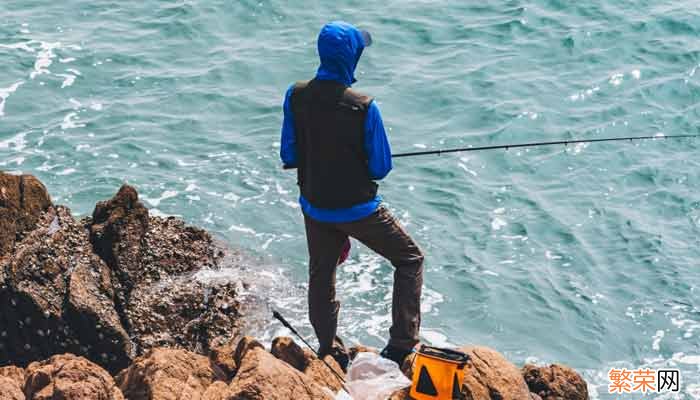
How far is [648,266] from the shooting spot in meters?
9.98

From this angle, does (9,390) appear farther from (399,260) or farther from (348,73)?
(348,73)

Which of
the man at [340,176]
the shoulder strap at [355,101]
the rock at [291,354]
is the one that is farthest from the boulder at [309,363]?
the shoulder strap at [355,101]

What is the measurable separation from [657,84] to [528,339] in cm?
683

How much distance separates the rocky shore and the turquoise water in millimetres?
866

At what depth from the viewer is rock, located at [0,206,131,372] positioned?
712cm

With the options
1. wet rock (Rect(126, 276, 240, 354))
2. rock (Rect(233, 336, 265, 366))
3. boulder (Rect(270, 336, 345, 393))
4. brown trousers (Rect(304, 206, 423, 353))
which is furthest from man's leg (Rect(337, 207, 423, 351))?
wet rock (Rect(126, 276, 240, 354))

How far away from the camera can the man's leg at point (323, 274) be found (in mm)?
6523

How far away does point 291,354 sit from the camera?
6586 mm

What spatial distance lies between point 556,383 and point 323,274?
5.98 ft

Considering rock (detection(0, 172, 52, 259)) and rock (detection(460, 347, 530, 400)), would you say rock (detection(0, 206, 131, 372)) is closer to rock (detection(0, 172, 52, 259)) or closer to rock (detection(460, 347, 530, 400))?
rock (detection(0, 172, 52, 259))

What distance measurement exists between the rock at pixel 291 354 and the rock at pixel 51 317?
136 cm

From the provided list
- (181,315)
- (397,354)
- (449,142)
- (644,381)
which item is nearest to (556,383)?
(397,354)

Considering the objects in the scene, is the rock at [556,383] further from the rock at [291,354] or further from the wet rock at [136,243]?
the wet rock at [136,243]

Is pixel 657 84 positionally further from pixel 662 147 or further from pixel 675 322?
pixel 675 322
